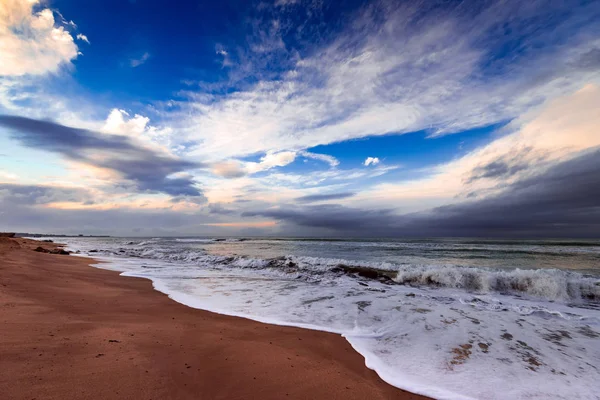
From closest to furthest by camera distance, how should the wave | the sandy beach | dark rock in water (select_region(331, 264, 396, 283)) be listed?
the sandy beach < the wave < dark rock in water (select_region(331, 264, 396, 283))

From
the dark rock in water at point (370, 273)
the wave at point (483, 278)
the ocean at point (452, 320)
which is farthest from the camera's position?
the dark rock in water at point (370, 273)

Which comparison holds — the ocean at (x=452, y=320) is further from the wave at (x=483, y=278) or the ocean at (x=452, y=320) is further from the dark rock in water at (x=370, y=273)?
the dark rock in water at (x=370, y=273)

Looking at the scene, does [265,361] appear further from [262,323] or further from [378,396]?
[262,323]

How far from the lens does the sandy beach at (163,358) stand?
9.96 feet

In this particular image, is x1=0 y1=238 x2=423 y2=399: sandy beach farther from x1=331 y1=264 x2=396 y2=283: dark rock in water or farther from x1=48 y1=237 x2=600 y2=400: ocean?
x1=331 y1=264 x2=396 y2=283: dark rock in water

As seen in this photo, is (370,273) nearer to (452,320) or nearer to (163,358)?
(452,320)

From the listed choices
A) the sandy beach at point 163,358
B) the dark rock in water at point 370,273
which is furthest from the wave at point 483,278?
the sandy beach at point 163,358

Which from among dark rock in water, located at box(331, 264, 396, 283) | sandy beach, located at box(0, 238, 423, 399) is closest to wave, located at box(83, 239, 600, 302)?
dark rock in water, located at box(331, 264, 396, 283)

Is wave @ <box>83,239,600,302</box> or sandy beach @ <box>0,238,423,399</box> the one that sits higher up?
sandy beach @ <box>0,238,423,399</box>

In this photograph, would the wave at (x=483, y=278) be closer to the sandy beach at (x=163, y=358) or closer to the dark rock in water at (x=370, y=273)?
the dark rock in water at (x=370, y=273)

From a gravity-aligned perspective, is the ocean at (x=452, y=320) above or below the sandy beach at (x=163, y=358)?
Answer: below

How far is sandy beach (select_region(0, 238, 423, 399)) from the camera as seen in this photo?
9.96 feet

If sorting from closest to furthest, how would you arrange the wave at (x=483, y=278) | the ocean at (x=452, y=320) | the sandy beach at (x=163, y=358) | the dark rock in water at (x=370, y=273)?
the sandy beach at (x=163, y=358) → the ocean at (x=452, y=320) → the wave at (x=483, y=278) → the dark rock in water at (x=370, y=273)

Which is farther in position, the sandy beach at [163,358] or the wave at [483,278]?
the wave at [483,278]
